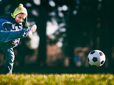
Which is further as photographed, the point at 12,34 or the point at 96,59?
the point at 96,59

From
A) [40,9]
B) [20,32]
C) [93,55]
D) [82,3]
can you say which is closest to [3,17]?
[20,32]

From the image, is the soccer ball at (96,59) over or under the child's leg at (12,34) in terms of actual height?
under

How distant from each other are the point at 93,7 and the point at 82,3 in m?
1.14

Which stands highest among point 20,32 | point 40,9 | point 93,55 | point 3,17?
point 40,9

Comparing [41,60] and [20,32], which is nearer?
[20,32]

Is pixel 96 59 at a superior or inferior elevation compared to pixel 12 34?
inferior

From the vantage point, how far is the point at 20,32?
496cm

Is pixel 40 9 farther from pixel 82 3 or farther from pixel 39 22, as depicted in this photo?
pixel 82 3

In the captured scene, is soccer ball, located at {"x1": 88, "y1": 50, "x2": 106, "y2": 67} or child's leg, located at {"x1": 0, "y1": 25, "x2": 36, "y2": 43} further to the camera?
soccer ball, located at {"x1": 88, "y1": 50, "x2": 106, "y2": 67}

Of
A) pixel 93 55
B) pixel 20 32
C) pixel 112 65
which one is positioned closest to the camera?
pixel 20 32

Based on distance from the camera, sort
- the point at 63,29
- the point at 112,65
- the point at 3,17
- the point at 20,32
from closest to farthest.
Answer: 1. the point at 20,32
2. the point at 3,17
3. the point at 112,65
4. the point at 63,29

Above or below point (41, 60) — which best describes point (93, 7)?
above

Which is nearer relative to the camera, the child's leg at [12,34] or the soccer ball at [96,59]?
the child's leg at [12,34]

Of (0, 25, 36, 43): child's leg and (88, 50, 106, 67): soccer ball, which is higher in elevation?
(0, 25, 36, 43): child's leg
